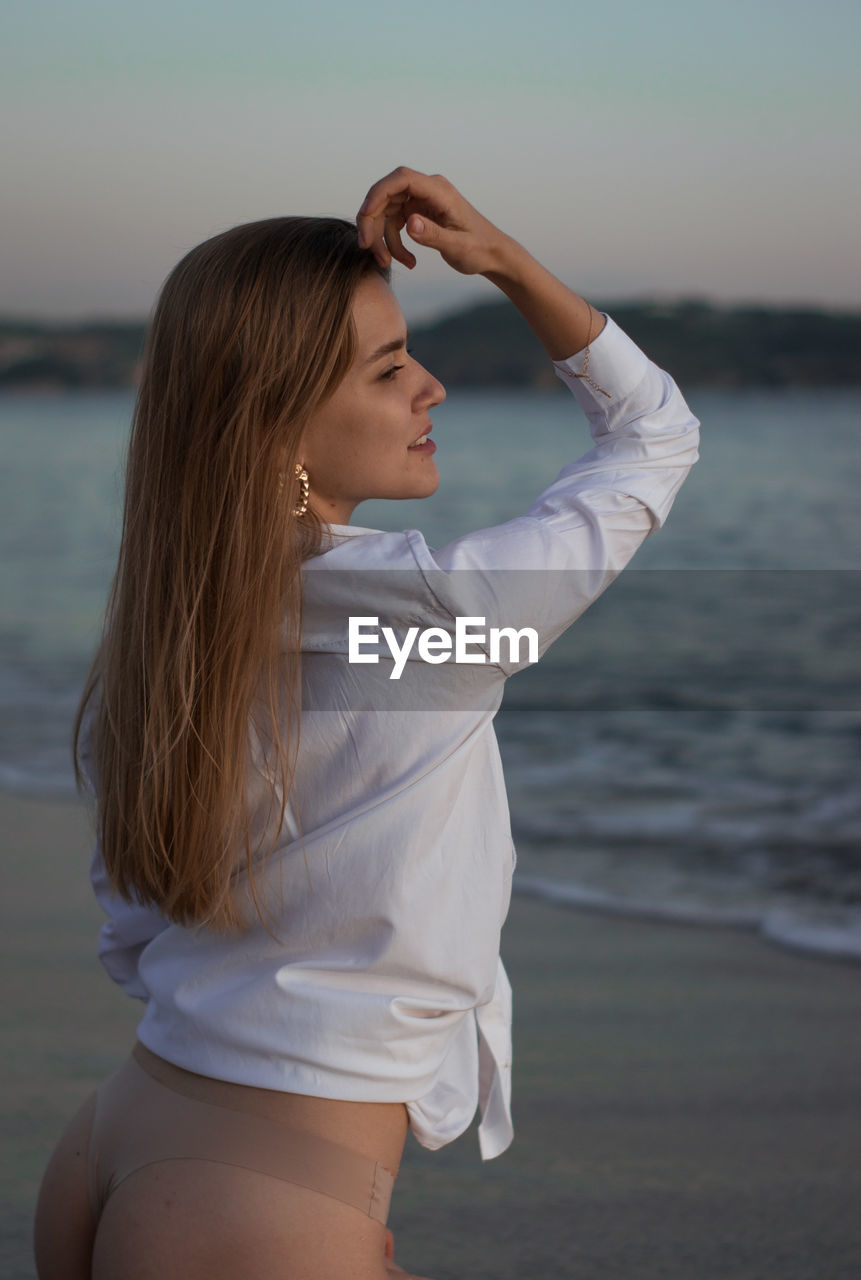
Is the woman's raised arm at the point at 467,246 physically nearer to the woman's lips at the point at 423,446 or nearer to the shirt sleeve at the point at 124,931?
the woman's lips at the point at 423,446

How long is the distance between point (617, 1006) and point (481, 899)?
2.24 meters

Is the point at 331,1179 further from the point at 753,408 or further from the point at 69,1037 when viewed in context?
the point at 753,408

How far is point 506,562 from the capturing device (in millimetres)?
1411

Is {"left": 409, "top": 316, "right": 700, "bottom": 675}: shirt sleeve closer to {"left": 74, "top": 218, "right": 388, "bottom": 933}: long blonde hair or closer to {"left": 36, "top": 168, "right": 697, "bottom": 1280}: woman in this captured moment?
{"left": 36, "top": 168, "right": 697, "bottom": 1280}: woman

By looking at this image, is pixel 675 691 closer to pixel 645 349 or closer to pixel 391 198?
pixel 391 198

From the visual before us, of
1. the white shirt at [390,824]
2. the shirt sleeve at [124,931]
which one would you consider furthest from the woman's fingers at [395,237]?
the shirt sleeve at [124,931]

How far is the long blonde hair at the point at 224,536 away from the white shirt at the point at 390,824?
44 mm

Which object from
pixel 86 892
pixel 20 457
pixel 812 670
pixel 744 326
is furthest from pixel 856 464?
pixel 86 892

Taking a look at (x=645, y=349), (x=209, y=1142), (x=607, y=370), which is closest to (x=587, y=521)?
(x=607, y=370)

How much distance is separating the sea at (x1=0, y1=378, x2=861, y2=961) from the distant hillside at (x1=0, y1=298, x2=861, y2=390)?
3.41 m

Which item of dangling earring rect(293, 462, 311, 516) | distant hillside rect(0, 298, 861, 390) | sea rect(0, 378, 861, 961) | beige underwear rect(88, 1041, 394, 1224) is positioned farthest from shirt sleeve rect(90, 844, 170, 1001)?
distant hillside rect(0, 298, 861, 390)

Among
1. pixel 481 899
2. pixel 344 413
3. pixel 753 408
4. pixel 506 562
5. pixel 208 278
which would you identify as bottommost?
pixel 481 899

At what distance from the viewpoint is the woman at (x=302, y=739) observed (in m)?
1.43

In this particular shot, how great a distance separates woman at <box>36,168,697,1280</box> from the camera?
143 cm
